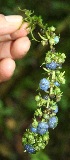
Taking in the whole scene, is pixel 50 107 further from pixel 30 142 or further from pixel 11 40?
pixel 11 40

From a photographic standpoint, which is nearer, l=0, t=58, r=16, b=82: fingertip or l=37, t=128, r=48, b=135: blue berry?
l=37, t=128, r=48, b=135: blue berry

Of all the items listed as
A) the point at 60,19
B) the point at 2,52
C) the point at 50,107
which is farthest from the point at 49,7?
the point at 50,107

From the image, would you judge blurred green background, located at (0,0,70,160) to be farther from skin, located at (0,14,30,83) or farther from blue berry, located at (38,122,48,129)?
blue berry, located at (38,122,48,129)

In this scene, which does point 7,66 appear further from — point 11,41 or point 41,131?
point 41,131

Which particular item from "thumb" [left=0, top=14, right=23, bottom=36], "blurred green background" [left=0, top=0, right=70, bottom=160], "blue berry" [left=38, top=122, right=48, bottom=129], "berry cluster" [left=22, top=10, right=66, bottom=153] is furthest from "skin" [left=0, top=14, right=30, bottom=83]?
"blurred green background" [left=0, top=0, right=70, bottom=160]

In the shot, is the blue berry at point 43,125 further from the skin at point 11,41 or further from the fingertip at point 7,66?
the fingertip at point 7,66
